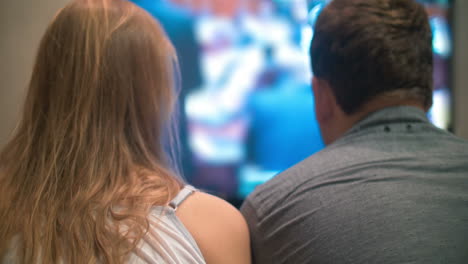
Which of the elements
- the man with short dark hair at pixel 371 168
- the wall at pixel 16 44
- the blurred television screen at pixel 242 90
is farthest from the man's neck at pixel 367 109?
the wall at pixel 16 44

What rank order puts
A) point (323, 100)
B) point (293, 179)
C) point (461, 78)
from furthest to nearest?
1. point (461, 78)
2. point (323, 100)
3. point (293, 179)

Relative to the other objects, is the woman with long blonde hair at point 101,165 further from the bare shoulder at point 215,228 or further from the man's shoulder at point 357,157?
the man's shoulder at point 357,157

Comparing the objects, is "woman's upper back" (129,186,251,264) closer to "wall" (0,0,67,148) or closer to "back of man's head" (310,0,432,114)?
"back of man's head" (310,0,432,114)

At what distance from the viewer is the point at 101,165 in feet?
2.36

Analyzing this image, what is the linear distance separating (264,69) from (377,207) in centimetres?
108

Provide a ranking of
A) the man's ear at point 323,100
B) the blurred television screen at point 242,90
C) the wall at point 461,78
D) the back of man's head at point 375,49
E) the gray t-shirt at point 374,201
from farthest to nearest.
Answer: the wall at point 461,78 < the blurred television screen at point 242,90 < the man's ear at point 323,100 < the back of man's head at point 375,49 < the gray t-shirt at point 374,201

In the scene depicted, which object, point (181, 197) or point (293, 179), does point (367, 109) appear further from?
point (181, 197)

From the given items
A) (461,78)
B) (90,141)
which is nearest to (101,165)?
(90,141)

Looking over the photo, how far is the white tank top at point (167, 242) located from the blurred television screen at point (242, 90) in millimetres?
929

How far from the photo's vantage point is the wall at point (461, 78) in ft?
6.13

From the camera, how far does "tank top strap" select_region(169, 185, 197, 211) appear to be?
698mm

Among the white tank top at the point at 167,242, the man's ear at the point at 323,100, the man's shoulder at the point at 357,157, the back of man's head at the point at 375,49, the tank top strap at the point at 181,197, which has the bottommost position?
the white tank top at the point at 167,242

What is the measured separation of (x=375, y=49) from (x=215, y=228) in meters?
0.51

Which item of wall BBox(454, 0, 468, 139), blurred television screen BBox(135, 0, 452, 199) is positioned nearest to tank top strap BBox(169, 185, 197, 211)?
blurred television screen BBox(135, 0, 452, 199)
